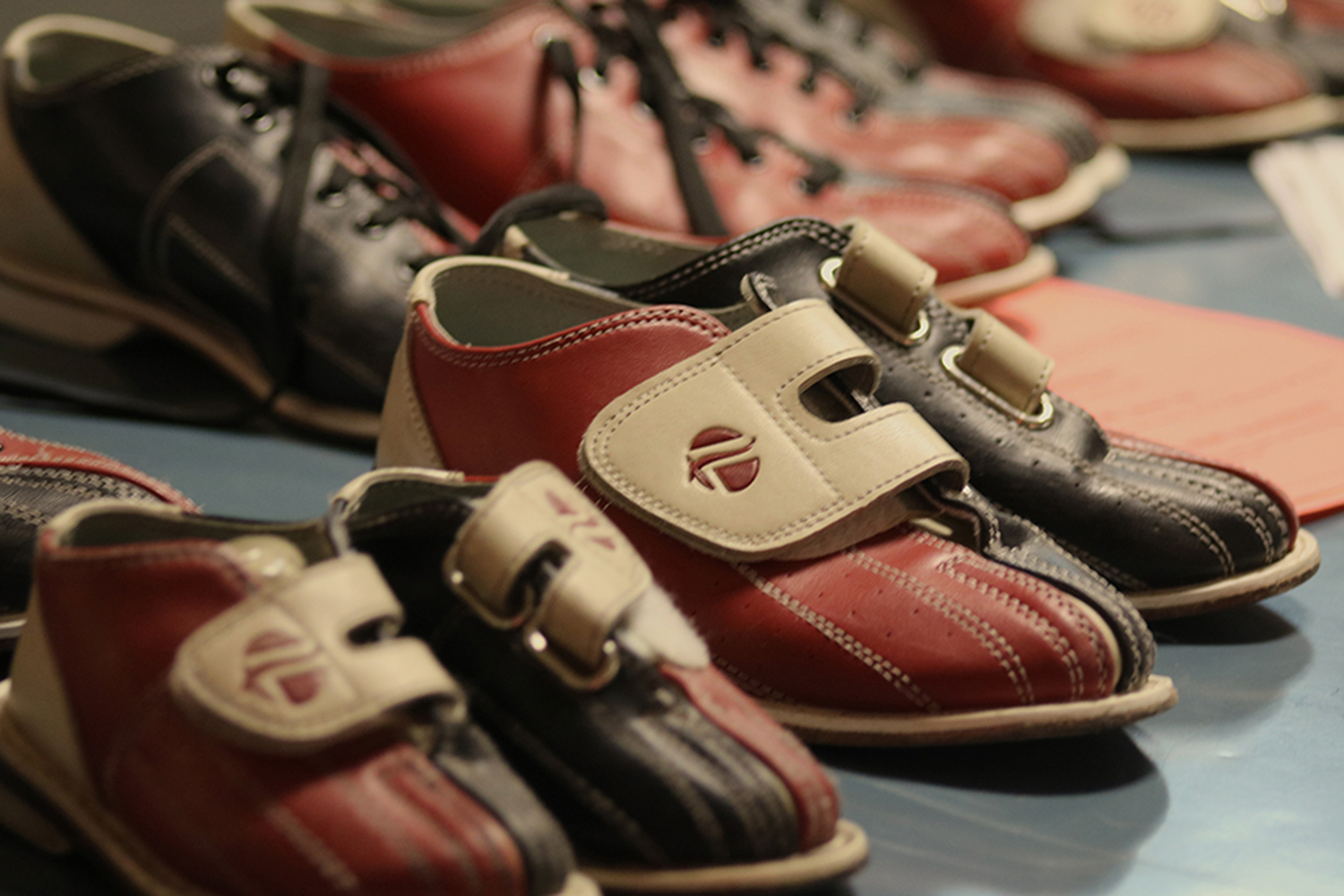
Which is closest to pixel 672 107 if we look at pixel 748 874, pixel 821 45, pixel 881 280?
pixel 821 45

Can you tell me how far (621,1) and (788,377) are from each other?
763mm

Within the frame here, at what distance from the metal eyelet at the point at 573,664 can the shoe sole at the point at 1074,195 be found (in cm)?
86

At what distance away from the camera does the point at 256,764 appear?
44cm

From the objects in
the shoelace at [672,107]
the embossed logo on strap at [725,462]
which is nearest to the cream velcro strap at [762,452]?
the embossed logo on strap at [725,462]

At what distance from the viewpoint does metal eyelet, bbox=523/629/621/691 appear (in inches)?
19.4

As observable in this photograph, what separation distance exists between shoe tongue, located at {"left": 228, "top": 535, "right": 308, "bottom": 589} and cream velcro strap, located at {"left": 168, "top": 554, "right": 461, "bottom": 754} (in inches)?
0.6

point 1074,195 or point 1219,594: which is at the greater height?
point 1074,195

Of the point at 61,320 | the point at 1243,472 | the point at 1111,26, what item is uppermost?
the point at 1111,26

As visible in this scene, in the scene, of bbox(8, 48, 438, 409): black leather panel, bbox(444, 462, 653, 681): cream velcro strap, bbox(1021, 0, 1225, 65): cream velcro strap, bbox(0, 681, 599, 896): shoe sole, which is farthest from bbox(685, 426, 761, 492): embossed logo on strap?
bbox(1021, 0, 1225, 65): cream velcro strap

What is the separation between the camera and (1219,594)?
71 centimetres

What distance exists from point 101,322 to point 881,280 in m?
0.72

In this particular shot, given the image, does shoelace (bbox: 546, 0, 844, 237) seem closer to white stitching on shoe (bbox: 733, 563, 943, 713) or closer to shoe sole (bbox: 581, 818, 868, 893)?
white stitching on shoe (bbox: 733, 563, 943, 713)

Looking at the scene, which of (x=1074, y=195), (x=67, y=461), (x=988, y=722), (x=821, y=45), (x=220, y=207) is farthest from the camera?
(x=821, y=45)

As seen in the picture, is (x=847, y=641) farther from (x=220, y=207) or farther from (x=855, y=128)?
(x=855, y=128)
